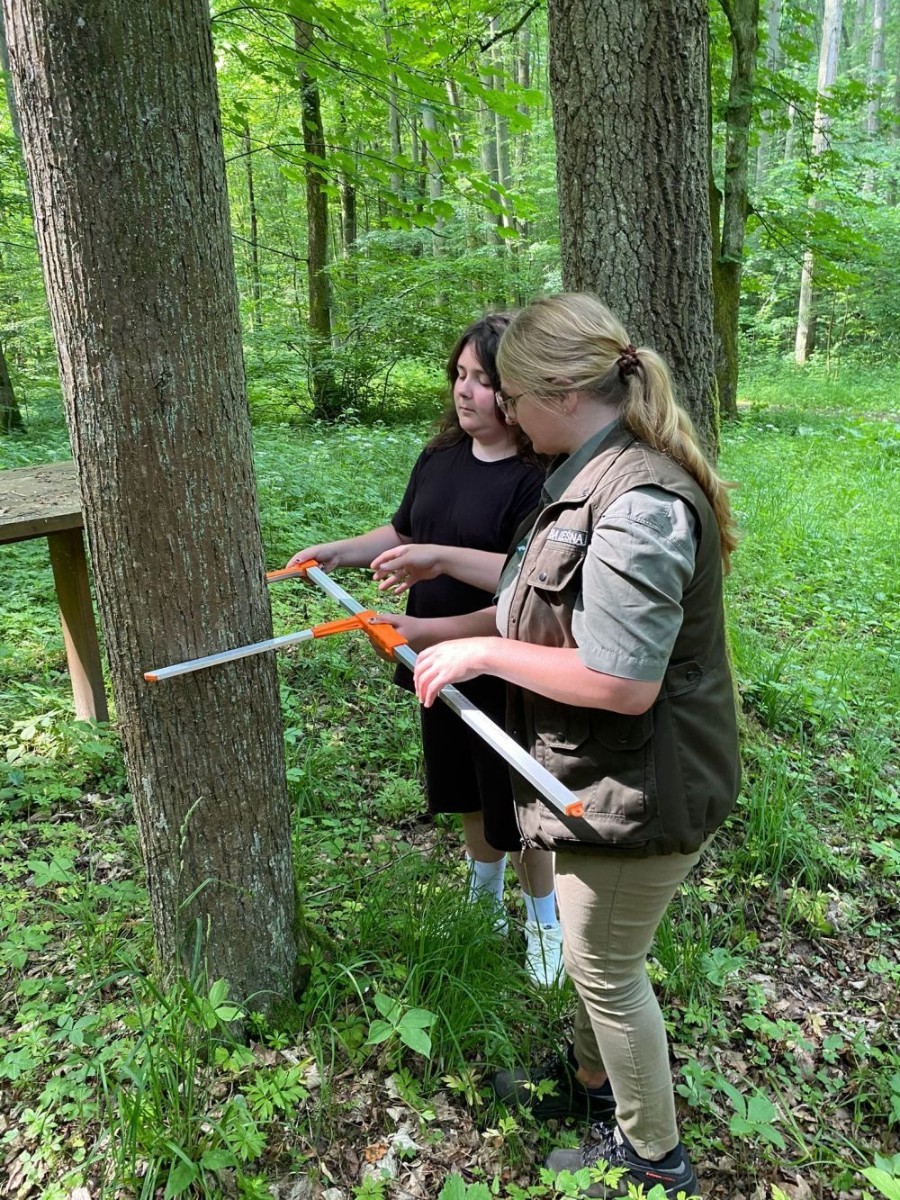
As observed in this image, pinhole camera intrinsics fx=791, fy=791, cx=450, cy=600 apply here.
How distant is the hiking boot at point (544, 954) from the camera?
2.44 metres

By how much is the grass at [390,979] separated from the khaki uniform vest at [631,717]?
77 centimetres

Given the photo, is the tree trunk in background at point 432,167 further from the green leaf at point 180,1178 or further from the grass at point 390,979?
the green leaf at point 180,1178

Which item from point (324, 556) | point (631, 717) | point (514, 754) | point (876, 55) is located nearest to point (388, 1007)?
point (514, 754)

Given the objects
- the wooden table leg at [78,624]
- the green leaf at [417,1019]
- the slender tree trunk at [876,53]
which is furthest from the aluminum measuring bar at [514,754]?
the slender tree trunk at [876,53]

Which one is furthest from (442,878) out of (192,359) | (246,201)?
(246,201)

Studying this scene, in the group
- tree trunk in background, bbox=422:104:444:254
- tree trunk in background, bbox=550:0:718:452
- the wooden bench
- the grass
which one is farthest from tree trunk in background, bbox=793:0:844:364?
the wooden bench

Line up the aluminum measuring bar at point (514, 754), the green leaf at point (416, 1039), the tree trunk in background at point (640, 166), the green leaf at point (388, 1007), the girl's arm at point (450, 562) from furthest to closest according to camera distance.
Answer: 1. the tree trunk in background at point (640, 166)
2. the girl's arm at point (450, 562)
3. the green leaf at point (388, 1007)
4. the green leaf at point (416, 1039)
5. the aluminum measuring bar at point (514, 754)

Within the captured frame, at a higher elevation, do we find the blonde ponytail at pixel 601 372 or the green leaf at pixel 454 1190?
the blonde ponytail at pixel 601 372

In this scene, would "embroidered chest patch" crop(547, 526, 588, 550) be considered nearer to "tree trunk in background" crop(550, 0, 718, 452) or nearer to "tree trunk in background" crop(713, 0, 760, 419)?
"tree trunk in background" crop(550, 0, 718, 452)

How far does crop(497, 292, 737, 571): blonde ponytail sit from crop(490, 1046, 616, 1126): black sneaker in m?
1.58

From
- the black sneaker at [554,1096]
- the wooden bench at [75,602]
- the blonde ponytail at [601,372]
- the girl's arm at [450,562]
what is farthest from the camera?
the wooden bench at [75,602]

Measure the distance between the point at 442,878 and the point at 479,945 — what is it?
1.38 feet

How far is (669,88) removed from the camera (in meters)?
3.00

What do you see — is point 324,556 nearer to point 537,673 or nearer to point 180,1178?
point 537,673
